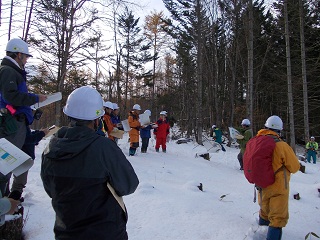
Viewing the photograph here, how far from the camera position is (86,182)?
2.08 metres

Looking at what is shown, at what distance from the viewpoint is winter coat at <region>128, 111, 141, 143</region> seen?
1055 centimetres

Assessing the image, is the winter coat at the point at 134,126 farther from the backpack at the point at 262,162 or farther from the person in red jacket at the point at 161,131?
the backpack at the point at 262,162

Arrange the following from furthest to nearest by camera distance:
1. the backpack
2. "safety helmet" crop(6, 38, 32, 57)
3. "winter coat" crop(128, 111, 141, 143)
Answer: "winter coat" crop(128, 111, 141, 143) → the backpack → "safety helmet" crop(6, 38, 32, 57)

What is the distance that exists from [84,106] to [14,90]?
1.80 m

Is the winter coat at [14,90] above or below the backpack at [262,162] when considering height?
above

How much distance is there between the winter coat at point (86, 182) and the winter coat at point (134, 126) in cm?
834

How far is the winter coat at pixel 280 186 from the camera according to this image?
13.2 ft

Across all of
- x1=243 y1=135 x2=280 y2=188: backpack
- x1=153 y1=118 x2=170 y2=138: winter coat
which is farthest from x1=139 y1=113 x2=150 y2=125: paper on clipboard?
x1=243 y1=135 x2=280 y2=188: backpack

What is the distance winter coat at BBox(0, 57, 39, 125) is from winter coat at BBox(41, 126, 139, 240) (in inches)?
67.6

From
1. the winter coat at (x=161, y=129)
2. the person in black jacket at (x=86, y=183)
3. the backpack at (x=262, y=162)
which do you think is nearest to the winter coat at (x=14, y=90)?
the person in black jacket at (x=86, y=183)

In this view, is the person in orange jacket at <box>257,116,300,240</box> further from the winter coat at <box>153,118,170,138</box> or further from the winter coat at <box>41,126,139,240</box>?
the winter coat at <box>153,118,170,138</box>

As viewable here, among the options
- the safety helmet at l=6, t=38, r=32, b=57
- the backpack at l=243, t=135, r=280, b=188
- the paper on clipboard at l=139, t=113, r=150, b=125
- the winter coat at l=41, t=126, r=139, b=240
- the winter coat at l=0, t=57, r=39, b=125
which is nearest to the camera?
the winter coat at l=41, t=126, r=139, b=240

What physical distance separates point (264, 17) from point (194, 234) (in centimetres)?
2778

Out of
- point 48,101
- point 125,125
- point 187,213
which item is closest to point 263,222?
point 187,213
